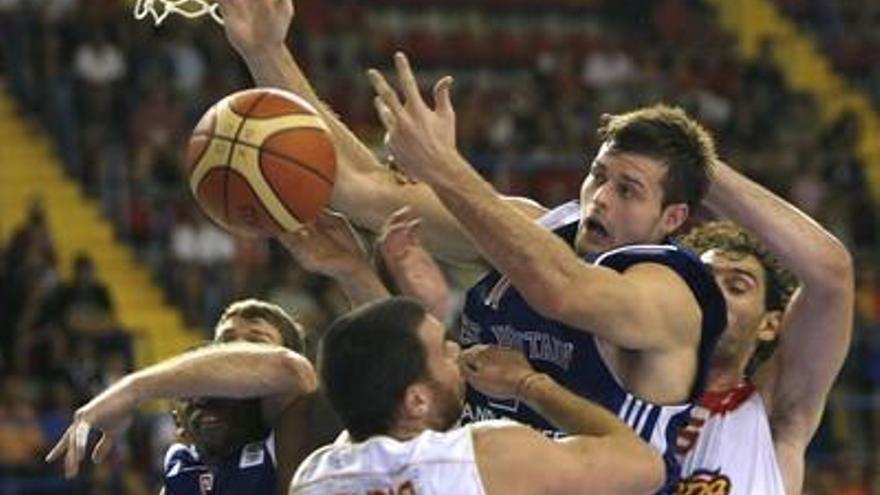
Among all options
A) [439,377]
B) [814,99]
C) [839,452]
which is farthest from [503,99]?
[439,377]

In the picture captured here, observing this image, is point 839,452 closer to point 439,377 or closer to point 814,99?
point 814,99

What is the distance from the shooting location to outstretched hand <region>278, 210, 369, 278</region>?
228 inches

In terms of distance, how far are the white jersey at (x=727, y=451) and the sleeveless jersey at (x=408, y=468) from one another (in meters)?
1.06

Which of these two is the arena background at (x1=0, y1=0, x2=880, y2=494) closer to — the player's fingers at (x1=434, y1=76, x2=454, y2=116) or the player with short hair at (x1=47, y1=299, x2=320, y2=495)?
the player with short hair at (x1=47, y1=299, x2=320, y2=495)

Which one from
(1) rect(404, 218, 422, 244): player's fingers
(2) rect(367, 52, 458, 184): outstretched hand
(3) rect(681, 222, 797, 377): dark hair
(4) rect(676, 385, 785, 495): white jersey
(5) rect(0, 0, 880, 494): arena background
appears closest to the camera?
(2) rect(367, 52, 458, 184): outstretched hand

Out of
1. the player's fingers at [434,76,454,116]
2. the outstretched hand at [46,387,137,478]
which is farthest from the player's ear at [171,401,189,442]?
the player's fingers at [434,76,454,116]

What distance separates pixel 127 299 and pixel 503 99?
4617 millimetres

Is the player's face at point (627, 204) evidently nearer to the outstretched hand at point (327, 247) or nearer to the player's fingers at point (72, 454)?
the outstretched hand at point (327, 247)

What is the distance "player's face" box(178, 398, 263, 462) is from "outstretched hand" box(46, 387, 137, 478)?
38 cm

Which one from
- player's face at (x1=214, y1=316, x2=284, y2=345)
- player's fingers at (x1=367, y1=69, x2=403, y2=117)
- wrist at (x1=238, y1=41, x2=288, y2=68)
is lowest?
player's face at (x1=214, y1=316, x2=284, y2=345)

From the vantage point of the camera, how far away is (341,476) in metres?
4.64

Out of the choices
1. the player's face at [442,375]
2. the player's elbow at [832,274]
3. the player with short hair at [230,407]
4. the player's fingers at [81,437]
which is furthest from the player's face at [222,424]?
the player's elbow at [832,274]

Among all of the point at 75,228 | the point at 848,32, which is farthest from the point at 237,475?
the point at 848,32

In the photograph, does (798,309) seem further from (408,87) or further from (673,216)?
(408,87)
